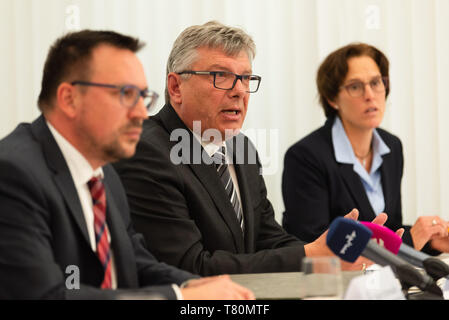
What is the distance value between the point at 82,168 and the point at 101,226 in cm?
16

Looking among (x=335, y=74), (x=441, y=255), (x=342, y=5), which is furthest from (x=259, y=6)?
(x=441, y=255)

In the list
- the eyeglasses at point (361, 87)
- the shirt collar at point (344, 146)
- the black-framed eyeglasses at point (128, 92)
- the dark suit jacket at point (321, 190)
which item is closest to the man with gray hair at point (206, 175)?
the dark suit jacket at point (321, 190)

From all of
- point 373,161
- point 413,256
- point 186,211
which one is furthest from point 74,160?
point 373,161

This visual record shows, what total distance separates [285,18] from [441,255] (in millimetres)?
1889

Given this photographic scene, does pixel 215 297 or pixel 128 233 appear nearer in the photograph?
pixel 215 297

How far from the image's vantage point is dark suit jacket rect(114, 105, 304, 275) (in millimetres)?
1994

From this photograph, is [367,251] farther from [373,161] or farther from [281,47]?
[281,47]

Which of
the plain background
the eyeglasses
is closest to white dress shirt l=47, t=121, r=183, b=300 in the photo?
the eyeglasses

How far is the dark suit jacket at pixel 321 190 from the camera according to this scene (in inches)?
115

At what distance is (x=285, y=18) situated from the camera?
154 inches

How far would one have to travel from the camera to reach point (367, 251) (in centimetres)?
152

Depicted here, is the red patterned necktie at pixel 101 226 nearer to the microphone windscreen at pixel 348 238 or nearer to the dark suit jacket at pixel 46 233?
the dark suit jacket at pixel 46 233

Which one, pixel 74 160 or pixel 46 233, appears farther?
pixel 74 160
